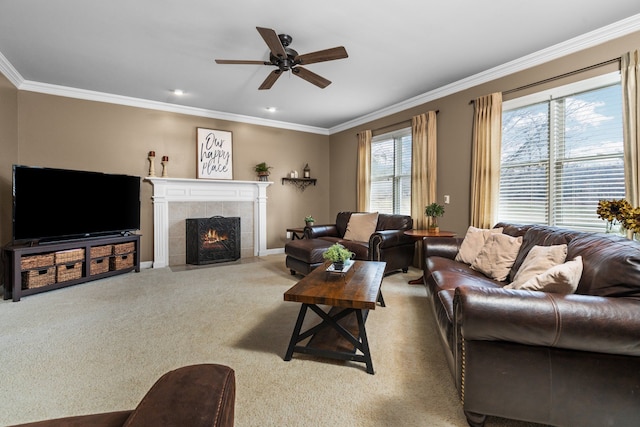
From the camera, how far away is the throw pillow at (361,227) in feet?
14.9

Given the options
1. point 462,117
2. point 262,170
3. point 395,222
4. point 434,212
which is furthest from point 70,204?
point 462,117

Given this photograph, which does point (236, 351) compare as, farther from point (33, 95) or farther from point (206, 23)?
point (33, 95)

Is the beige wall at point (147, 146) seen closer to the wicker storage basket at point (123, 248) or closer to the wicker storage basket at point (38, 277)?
the wicker storage basket at point (123, 248)

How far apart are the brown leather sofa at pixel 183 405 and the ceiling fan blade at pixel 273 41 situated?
2311mm

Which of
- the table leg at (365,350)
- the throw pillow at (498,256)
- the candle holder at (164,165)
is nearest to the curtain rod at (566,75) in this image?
the throw pillow at (498,256)

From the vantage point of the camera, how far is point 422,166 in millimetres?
4426

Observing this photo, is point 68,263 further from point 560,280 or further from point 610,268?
point 610,268

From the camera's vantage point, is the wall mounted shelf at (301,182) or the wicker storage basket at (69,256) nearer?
the wicker storage basket at (69,256)

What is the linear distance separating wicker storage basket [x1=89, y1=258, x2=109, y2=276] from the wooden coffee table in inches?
128

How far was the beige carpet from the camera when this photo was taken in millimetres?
1491

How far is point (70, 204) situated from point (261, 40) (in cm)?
318

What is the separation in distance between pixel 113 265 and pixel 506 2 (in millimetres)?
5431

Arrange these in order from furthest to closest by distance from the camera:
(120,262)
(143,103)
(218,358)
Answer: (143,103) → (120,262) → (218,358)

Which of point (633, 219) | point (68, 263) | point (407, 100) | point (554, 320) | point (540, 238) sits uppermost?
point (407, 100)
